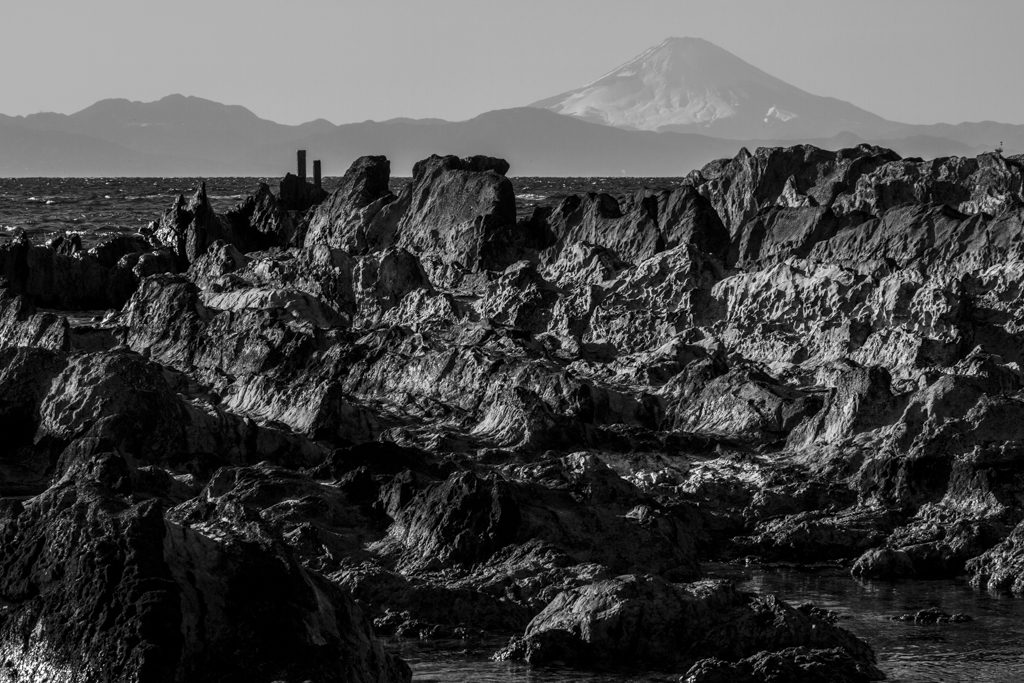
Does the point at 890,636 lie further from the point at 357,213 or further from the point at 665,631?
the point at 357,213

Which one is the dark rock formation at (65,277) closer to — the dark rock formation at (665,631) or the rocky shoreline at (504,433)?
the rocky shoreline at (504,433)

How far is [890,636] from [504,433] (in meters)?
10.9

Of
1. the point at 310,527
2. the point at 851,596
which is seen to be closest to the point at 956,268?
the point at 851,596

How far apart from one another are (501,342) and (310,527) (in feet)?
42.9

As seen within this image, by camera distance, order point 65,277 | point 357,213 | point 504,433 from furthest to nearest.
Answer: point 357,213 → point 65,277 → point 504,433

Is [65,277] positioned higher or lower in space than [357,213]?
lower

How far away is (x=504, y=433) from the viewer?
28859 millimetres

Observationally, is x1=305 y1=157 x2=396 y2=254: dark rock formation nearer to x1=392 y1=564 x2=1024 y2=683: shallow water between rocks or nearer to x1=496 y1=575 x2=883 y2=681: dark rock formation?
x1=392 y1=564 x2=1024 y2=683: shallow water between rocks

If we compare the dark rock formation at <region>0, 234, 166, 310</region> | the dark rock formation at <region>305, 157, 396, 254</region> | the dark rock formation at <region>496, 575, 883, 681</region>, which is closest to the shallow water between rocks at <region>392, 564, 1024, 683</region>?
the dark rock formation at <region>496, 575, 883, 681</region>

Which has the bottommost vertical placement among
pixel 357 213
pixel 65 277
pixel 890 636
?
pixel 890 636

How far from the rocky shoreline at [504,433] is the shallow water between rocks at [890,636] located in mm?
467

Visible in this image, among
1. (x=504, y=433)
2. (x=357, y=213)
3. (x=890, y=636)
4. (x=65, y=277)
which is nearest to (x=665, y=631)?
(x=890, y=636)

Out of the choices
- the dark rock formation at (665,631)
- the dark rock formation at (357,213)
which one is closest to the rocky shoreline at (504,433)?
the dark rock formation at (665,631)

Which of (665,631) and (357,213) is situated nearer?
(665,631)
